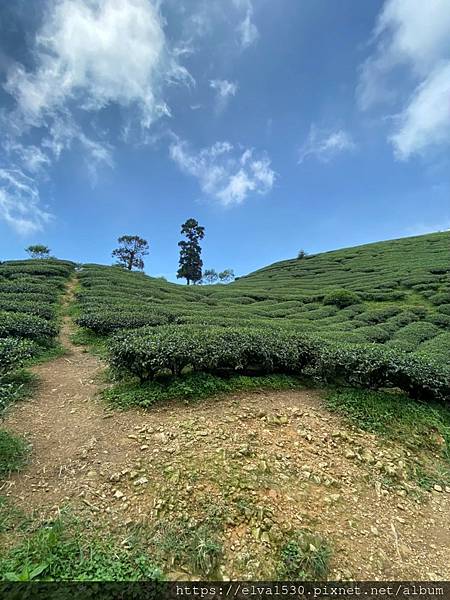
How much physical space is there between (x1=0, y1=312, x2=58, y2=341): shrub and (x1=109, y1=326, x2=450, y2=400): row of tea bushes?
3103mm

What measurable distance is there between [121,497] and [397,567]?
117 inches

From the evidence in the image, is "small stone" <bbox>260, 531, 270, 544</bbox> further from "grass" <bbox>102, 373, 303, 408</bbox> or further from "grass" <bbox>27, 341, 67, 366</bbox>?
"grass" <bbox>27, 341, 67, 366</bbox>

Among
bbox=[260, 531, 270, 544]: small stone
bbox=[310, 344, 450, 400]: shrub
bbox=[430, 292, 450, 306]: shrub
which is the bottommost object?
bbox=[260, 531, 270, 544]: small stone

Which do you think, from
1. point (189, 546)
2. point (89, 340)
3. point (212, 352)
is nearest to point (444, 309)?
point (212, 352)

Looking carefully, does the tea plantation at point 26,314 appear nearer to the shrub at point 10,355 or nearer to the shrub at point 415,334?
the shrub at point 10,355

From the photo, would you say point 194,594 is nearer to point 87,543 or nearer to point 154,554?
point 154,554

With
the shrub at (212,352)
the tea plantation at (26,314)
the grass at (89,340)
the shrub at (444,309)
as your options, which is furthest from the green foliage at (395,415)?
the shrub at (444,309)

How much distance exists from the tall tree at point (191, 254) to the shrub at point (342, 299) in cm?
2391

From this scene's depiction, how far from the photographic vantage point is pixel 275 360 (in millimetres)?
7129

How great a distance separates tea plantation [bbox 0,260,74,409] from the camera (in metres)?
6.35

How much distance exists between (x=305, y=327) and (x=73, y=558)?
11624mm

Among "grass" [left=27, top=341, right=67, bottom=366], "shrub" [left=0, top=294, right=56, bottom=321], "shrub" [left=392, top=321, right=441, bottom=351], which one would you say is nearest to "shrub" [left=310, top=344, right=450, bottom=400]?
"shrub" [left=392, top=321, right=441, bottom=351]

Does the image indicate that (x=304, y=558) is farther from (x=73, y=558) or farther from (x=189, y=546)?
(x=73, y=558)

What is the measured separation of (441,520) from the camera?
3.95 m
